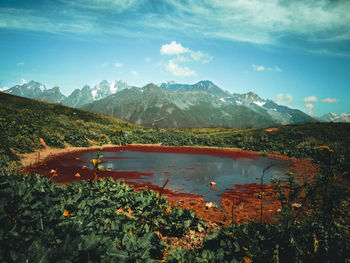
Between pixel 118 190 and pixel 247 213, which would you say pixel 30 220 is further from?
pixel 247 213

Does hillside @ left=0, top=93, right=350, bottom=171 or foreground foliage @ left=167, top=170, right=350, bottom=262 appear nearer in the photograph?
foreground foliage @ left=167, top=170, right=350, bottom=262

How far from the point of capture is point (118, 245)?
2881 millimetres

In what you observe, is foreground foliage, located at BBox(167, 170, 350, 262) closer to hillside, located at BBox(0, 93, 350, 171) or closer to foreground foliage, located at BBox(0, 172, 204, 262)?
foreground foliage, located at BBox(0, 172, 204, 262)

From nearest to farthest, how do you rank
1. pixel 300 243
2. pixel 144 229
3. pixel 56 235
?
pixel 56 235, pixel 300 243, pixel 144 229

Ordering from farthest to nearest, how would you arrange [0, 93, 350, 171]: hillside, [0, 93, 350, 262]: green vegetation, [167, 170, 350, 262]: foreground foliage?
1. [0, 93, 350, 171]: hillside
2. [167, 170, 350, 262]: foreground foliage
3. [0, 93, 350, 262]: green vegetation

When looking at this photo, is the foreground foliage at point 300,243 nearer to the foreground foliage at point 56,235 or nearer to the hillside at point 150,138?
the foreground foliage at point 56,235

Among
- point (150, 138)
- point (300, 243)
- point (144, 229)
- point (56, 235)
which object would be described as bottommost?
point (150, 138)

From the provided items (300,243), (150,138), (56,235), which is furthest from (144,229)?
(150,138)

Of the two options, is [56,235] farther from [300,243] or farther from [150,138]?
[150,138]

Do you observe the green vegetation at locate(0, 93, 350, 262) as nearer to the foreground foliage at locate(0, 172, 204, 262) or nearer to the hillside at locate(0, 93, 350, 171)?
the foreground foliage at locate(0, 172, 204, 262)

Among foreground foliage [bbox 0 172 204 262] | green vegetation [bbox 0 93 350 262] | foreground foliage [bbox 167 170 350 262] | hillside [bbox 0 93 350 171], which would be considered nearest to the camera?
foreground foliage [bbox 0 172 204 262]

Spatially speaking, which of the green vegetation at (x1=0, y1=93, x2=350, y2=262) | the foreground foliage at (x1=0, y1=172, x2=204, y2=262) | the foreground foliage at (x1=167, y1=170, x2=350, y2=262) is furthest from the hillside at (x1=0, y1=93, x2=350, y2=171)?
the foreground foliage at (x1=167, y1=170, x2=350, y2=262)

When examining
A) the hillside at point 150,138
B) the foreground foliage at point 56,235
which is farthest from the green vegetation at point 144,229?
the hillside at point 150,138

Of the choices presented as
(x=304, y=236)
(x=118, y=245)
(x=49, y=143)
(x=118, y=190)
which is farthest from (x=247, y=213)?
(x=49, y=143)
